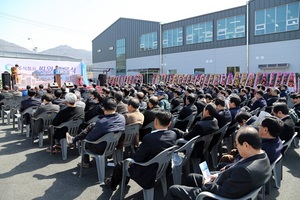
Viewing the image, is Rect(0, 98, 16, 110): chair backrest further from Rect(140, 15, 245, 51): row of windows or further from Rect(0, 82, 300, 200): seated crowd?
Rect(140, 15, 245, 51): row of windows

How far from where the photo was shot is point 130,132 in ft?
14.0

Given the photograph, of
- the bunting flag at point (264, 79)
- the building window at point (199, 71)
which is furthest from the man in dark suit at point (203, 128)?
the building window at point (199, 71)

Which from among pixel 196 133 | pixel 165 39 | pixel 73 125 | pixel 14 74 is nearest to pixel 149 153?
pixel 196 133

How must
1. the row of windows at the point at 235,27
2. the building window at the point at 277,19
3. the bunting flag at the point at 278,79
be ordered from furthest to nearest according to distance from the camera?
the row of windows at the point at 235,27 < the building window at the point at 277,19 < the bunting flag at the point at 278,79

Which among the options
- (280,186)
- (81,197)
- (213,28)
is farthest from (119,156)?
(213,28)

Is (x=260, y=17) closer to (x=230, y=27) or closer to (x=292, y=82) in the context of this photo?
(x=230, y=27)

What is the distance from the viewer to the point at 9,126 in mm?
7879

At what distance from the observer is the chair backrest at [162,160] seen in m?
2.80

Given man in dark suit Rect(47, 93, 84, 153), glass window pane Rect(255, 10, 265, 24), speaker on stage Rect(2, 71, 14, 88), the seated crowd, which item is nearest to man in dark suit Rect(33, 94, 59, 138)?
the seated crowd

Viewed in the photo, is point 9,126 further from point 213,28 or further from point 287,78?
point 213,28

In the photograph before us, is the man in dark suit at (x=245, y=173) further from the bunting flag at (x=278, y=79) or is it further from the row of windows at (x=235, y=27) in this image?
the row of windows at (x=235, y=27)

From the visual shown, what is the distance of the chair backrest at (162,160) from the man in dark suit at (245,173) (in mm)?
543

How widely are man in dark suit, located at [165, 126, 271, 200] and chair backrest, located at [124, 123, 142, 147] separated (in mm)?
1996

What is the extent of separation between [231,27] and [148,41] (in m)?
10.3
